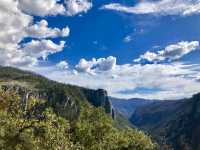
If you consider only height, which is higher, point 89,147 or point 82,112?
point 82,112

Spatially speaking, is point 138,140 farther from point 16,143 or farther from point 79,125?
point 16,143

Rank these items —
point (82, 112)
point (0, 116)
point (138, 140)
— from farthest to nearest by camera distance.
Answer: point (138, 140), point (82, 112), point (0, 116)

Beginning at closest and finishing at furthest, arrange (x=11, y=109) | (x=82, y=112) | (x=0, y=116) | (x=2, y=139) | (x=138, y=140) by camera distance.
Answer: (x=2, y=139)
(x=0, y=116)
(x=11, y=109)
(x=82, y=112)
(x=138, y=140)

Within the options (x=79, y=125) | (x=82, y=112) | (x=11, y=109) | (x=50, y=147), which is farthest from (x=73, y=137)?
(x=50, y=147)

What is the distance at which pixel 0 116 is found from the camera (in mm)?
64938

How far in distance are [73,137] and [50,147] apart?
2590 centimetres

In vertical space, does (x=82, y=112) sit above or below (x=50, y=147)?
above

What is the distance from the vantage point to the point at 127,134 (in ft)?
373

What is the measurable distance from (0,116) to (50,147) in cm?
843

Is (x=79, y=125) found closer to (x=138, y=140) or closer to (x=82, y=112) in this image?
(x=82, y=112)

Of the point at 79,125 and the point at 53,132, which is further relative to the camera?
the point at 79,125

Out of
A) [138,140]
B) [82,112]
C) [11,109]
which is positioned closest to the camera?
[11,109]

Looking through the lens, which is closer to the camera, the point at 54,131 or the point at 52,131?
the point at 52,131

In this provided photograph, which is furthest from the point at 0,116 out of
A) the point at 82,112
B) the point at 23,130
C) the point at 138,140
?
the point at 138,140
